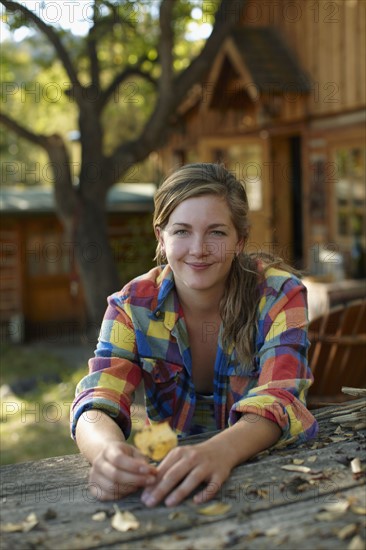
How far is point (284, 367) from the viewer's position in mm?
2170

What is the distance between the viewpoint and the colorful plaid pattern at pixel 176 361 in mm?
2129

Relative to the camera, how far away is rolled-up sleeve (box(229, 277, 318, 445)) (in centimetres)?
202

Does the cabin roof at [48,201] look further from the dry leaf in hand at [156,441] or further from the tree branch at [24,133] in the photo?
the dry leaf in hand at [156,441]

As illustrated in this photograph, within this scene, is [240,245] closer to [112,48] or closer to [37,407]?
[37,407]

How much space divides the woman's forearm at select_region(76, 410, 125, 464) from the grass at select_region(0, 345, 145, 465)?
4.02 meters

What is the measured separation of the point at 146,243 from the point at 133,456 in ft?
35.2

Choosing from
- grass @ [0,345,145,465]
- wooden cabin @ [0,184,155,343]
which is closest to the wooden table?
grass @ [0,345,145,465]

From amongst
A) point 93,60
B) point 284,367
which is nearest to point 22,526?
point 284,367

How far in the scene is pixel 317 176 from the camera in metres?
9.62

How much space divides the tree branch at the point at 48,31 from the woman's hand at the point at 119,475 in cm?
570

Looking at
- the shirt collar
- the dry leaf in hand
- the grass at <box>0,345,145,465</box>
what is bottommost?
the grass at <box>0,345,145,465</box>

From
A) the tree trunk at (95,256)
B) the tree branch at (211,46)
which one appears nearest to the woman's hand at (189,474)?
the tree trunk at (95,256)

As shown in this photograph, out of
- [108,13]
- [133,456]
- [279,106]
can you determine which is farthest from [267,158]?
[133,456]

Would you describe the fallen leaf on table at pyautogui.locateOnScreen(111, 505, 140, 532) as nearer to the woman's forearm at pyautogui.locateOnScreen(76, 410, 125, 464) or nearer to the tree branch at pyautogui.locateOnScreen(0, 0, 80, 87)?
the woman's forearm at pyautogui.locateOnScreen(76, 410, 125, 464)
